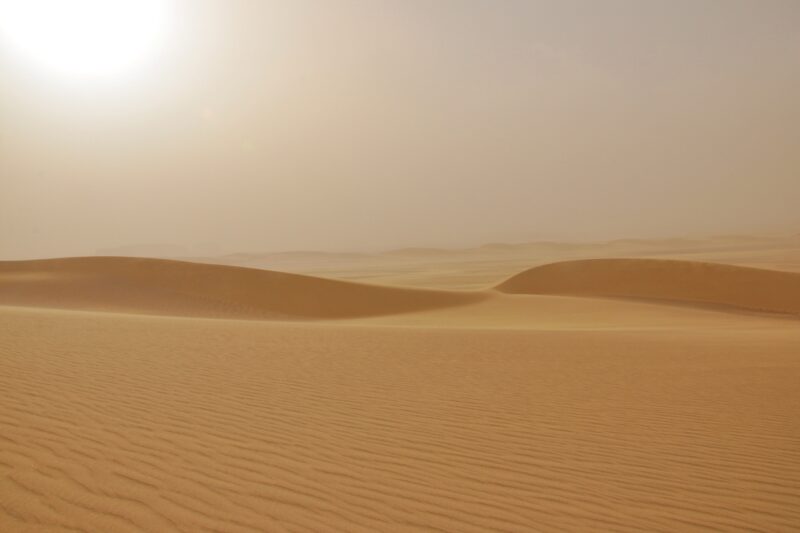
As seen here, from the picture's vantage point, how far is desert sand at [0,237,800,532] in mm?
3039

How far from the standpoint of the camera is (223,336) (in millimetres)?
9719

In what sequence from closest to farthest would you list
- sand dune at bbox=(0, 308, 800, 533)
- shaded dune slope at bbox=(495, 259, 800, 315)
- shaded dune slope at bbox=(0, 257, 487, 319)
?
sand dune at bbox=(0, 308, 800, 533) → shaded dune slope at bbox=(0, 257, 487, 319) → shaded dune slope at bbox=(495, 259, 800, 315)

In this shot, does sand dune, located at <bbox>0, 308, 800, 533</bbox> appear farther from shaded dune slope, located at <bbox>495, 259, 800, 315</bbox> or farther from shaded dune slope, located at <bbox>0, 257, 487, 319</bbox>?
shaded dune slope, located at <bbox>495, 259, 800, 315</bbox>

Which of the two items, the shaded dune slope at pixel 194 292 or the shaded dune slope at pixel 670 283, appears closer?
the shaded dune slope at pixel 194 292

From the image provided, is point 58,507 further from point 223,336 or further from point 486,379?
point 223,336

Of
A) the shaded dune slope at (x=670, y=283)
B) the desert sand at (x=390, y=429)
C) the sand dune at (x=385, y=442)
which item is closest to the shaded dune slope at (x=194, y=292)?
the shaded dune slope at (x=670, y=283)

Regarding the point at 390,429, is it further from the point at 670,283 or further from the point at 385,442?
the point at 670,283

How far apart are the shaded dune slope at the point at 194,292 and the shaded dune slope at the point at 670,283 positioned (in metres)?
4.63

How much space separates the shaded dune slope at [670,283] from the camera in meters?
20.4

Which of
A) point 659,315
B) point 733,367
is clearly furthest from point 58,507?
point 659,315

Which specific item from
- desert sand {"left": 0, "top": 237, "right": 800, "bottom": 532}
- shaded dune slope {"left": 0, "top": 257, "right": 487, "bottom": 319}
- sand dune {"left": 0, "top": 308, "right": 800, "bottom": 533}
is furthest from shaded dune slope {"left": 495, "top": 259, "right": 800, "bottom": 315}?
sand dune {"left": 0, "top": 308, "right": 800, "bottom": 533}

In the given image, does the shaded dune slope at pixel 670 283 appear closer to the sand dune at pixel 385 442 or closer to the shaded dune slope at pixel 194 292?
the shaded dune slope at pixel 194 292

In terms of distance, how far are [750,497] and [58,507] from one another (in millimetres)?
3826

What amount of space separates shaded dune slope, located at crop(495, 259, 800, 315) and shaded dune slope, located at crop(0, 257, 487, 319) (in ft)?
15.2
